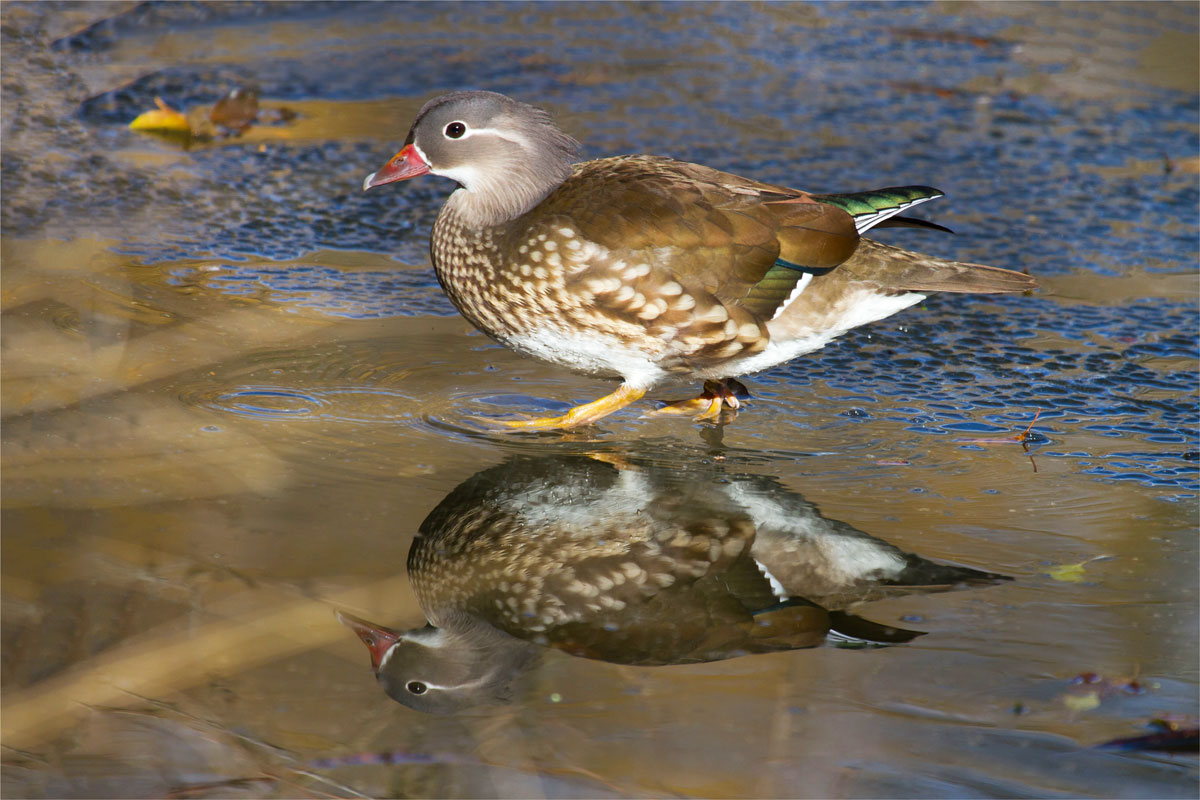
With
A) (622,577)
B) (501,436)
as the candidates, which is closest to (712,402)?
(501,436)

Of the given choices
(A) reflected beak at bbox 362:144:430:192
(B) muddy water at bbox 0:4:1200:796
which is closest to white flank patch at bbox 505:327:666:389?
(B) muddy water at bbox 0:4:1200:796

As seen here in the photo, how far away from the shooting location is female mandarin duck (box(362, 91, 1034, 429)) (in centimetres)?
408

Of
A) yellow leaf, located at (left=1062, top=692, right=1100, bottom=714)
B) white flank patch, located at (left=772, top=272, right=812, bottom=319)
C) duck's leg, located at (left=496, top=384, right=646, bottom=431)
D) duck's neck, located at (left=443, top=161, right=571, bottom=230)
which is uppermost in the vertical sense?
duck's neck, located at (left=443, top=161, right=571, bottom=230)

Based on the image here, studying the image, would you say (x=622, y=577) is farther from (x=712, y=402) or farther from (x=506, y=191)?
(x=506, y=191)

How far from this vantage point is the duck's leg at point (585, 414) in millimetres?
4090

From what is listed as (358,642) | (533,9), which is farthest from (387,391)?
(533,9)

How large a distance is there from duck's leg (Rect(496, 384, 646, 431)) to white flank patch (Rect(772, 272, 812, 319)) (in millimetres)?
552

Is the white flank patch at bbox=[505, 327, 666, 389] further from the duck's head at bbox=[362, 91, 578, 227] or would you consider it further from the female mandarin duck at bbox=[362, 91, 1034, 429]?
the duck's head at bbox=[362, 91, 578, 227]

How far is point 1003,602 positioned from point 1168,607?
0.43m

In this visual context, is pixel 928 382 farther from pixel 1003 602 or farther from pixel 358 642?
pixel 358 642

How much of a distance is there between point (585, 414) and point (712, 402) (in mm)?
518

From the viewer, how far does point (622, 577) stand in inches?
126

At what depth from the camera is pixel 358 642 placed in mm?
2916

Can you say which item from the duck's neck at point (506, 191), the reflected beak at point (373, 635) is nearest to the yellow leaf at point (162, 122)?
the duck's neck at point (506, 191)
